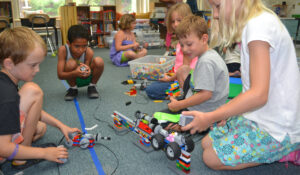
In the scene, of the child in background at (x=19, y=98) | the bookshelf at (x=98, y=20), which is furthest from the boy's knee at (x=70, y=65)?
the bookshelf at (x=98, y=20)

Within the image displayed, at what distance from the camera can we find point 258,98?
0.74 meters

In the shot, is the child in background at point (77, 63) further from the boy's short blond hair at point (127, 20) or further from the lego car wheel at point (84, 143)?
the boy's short blond hair at point (127, 20)

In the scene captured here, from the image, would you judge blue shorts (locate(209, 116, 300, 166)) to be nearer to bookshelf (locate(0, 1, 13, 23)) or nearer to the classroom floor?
the classroom floor

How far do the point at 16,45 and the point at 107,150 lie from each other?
63cm

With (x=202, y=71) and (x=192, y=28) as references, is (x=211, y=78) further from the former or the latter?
(x=192, y=28)

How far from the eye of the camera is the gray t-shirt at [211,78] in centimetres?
113

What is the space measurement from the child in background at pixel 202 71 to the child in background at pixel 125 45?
195 centimetres

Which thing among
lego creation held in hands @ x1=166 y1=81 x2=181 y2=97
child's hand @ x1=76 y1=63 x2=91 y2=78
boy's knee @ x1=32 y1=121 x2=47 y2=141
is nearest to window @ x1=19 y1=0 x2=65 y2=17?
child's hand @ x1=76 y1=63 x2=91 y2=78

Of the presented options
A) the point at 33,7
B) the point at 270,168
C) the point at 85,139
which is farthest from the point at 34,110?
the point at 33,7

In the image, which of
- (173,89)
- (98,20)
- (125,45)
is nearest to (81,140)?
(173,89)

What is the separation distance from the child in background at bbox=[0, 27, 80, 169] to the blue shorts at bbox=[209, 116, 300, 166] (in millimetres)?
696

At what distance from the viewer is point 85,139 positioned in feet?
3.75

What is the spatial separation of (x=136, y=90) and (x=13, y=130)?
4.51ft

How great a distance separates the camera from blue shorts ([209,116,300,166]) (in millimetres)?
916
